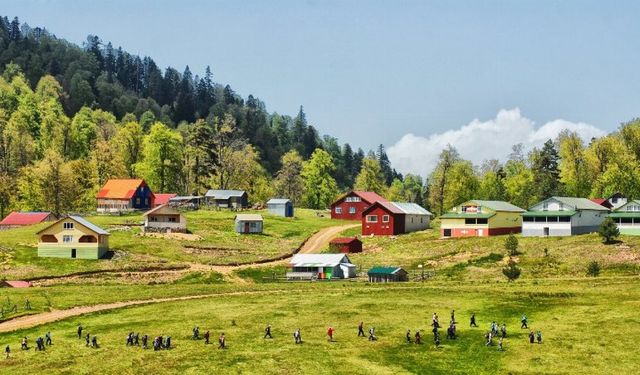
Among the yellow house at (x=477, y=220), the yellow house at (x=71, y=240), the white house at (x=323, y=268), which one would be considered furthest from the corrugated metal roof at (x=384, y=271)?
the yellow house at (x=71, y=240)

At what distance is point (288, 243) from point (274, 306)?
184 feet

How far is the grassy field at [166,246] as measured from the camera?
321 ft

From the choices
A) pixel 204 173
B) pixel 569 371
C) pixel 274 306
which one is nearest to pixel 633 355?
pixel 569 371

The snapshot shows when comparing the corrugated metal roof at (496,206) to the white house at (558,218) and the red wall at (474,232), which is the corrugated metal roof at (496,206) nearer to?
the red wall at (474,232)

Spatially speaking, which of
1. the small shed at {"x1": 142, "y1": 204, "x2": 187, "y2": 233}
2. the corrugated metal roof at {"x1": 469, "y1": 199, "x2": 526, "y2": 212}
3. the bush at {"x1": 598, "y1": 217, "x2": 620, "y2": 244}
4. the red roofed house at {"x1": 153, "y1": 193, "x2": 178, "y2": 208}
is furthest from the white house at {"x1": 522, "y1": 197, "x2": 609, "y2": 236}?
the red roofed house at {"x1": 153, "y1": 193, "x2": 178, "y2": 208}

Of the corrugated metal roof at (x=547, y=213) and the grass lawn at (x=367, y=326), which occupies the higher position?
the corrugated metal roof at (x=547, y=213)

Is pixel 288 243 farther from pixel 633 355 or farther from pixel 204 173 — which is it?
pixel 633 355

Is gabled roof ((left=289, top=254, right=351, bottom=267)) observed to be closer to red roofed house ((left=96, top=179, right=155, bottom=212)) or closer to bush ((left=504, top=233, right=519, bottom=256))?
bush ((left=504, top=233, right=519, bottom=256))

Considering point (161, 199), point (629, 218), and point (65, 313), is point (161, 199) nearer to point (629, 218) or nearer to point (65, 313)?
point (65, 313)

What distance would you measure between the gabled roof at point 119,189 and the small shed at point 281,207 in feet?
101

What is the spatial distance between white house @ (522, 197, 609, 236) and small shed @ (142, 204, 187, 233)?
63.1 meters

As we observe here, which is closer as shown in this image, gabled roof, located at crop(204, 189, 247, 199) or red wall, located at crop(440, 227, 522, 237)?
red wall, located at crop(440, 227, 522, 237)

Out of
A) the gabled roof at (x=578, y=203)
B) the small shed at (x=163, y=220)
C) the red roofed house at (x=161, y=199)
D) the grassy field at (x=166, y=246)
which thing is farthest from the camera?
the red roofed house at (x=161, y=199)

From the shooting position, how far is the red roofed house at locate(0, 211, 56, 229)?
131625 millimetres
